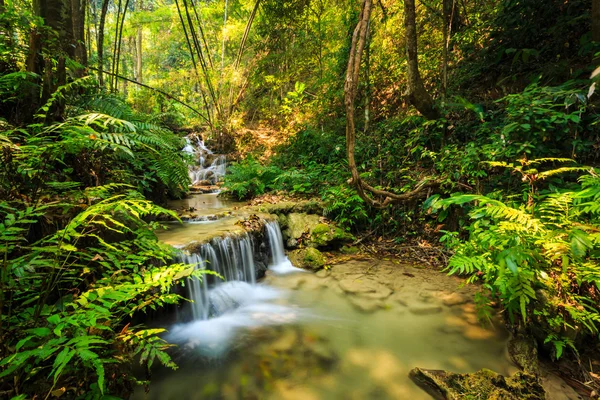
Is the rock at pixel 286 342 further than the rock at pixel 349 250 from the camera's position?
No

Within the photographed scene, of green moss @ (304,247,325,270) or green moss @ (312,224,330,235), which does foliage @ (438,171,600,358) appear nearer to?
green moss @ (304,247,325,270)

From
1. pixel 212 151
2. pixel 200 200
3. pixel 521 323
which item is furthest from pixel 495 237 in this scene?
pixel 212 151

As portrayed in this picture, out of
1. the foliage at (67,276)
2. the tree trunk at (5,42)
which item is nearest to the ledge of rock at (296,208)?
the foliage at (67,276)

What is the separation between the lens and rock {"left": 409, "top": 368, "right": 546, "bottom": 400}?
208cm

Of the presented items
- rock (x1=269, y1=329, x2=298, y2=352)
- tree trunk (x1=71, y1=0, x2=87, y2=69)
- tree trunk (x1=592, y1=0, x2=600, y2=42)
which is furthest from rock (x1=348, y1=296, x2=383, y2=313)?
tree trunk (x1=71, y1=0, x2=87, y2=69)

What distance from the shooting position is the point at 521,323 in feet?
8.96

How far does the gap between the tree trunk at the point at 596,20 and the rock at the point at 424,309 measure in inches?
Answer: 164

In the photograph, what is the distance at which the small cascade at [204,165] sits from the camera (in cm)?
973

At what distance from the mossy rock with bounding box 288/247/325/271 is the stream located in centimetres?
15

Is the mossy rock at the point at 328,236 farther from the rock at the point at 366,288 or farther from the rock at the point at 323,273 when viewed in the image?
the rock at the point at 366,288

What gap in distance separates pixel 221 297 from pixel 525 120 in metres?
4.79

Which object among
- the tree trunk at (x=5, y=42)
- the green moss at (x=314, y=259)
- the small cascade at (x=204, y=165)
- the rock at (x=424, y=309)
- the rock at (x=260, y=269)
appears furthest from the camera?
the small cascade at (x=204, y=165)

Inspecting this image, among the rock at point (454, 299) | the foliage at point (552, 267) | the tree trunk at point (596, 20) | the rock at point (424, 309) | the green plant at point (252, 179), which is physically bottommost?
the rock at point (424, 309)

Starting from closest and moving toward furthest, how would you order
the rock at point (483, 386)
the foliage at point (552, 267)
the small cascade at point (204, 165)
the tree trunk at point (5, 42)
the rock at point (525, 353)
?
the rock at point (483, 386) → the foliage at point (552, 267) → the rock at point (525, 353) → the tree trunk at point (5, 42) → the small cascade at point (204, 165)
